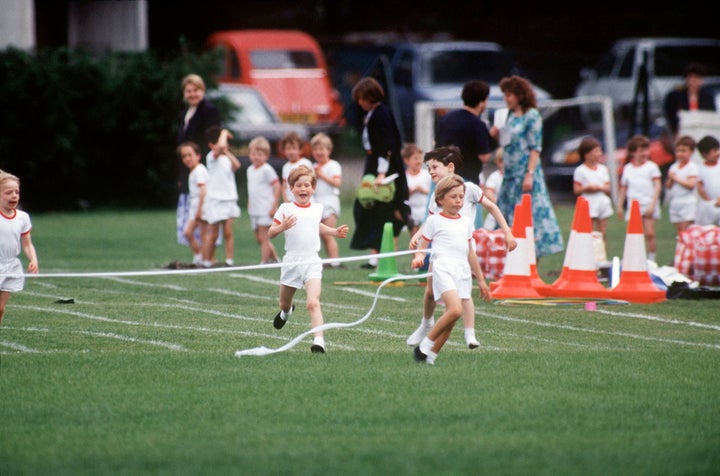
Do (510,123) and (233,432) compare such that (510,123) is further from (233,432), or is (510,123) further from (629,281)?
(233,432)

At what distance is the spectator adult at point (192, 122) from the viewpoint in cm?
1589

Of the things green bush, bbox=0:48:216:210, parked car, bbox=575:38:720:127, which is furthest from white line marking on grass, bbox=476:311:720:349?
parked car, bbox=575:38:720:127

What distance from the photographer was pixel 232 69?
112ft

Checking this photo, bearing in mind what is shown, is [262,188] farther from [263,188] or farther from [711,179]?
[711,179]

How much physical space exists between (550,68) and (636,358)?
2702 cm

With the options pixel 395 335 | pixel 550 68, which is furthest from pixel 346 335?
pixel 550 68

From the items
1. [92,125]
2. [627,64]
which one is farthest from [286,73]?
[92,125]

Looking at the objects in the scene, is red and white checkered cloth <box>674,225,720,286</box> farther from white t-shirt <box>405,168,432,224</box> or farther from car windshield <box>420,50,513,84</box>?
car windshield <box>420,50,513,84</box>

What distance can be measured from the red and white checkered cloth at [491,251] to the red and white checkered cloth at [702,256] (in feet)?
6.01

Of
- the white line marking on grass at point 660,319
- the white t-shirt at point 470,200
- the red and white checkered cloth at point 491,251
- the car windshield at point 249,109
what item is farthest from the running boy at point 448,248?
the car windshield at point 249,109

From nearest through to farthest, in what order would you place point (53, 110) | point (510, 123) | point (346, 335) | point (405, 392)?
point (405, 392) → point (346, 335) → point (510, 123) → point (53, 110)

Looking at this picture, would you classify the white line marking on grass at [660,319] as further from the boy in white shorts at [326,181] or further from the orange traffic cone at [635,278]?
the boy in white shorts at [326,181]

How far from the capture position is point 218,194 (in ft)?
52.1

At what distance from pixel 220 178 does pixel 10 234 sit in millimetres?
5679
